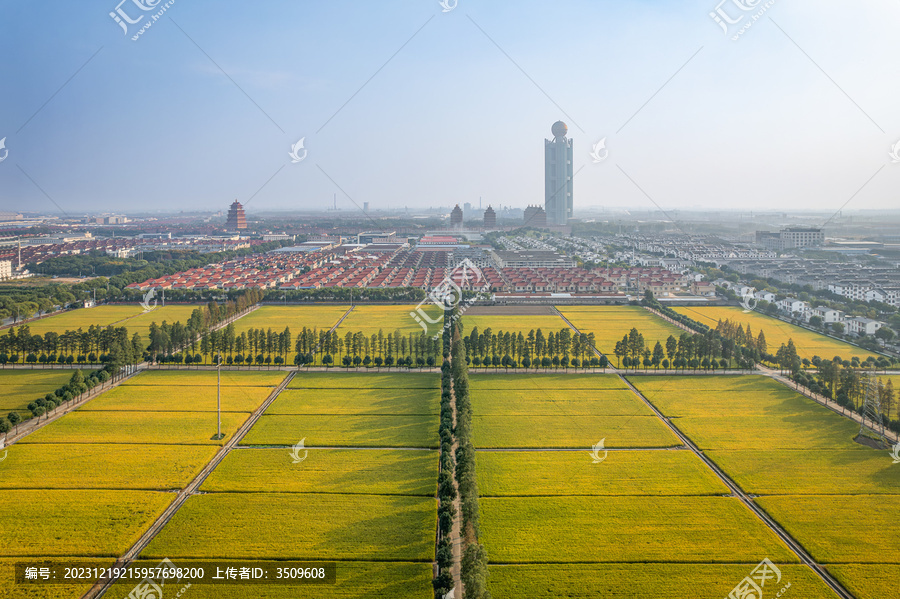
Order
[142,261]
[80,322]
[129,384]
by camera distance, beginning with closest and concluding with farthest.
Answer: [129,384] → [80,322] → [142,261]

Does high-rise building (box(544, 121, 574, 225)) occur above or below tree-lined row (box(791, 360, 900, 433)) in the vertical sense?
above

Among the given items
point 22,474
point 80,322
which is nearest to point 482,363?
point 22,474

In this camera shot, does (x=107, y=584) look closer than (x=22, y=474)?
Yes

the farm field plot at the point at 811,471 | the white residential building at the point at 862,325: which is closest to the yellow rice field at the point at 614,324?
the white residential building at the point at 862,325

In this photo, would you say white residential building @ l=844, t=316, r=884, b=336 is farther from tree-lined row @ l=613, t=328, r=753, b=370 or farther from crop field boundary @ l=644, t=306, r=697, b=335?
tree-lined row @ l=613, t=328, r=753, b=370

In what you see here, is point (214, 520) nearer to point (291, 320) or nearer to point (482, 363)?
point (482, 363)

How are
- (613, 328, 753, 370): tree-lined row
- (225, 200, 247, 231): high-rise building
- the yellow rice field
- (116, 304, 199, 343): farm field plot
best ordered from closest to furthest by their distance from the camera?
(613, 328, 753, 370): tree-lined row < the yellow rice field < (116, 304, 199, 343): farm field plot < (225, 200, 247, 231): high-rise building

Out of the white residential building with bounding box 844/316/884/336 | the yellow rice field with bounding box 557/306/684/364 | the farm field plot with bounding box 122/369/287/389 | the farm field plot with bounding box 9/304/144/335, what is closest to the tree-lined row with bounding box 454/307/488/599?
the farm field plot with bounding box 122/369/287/389
